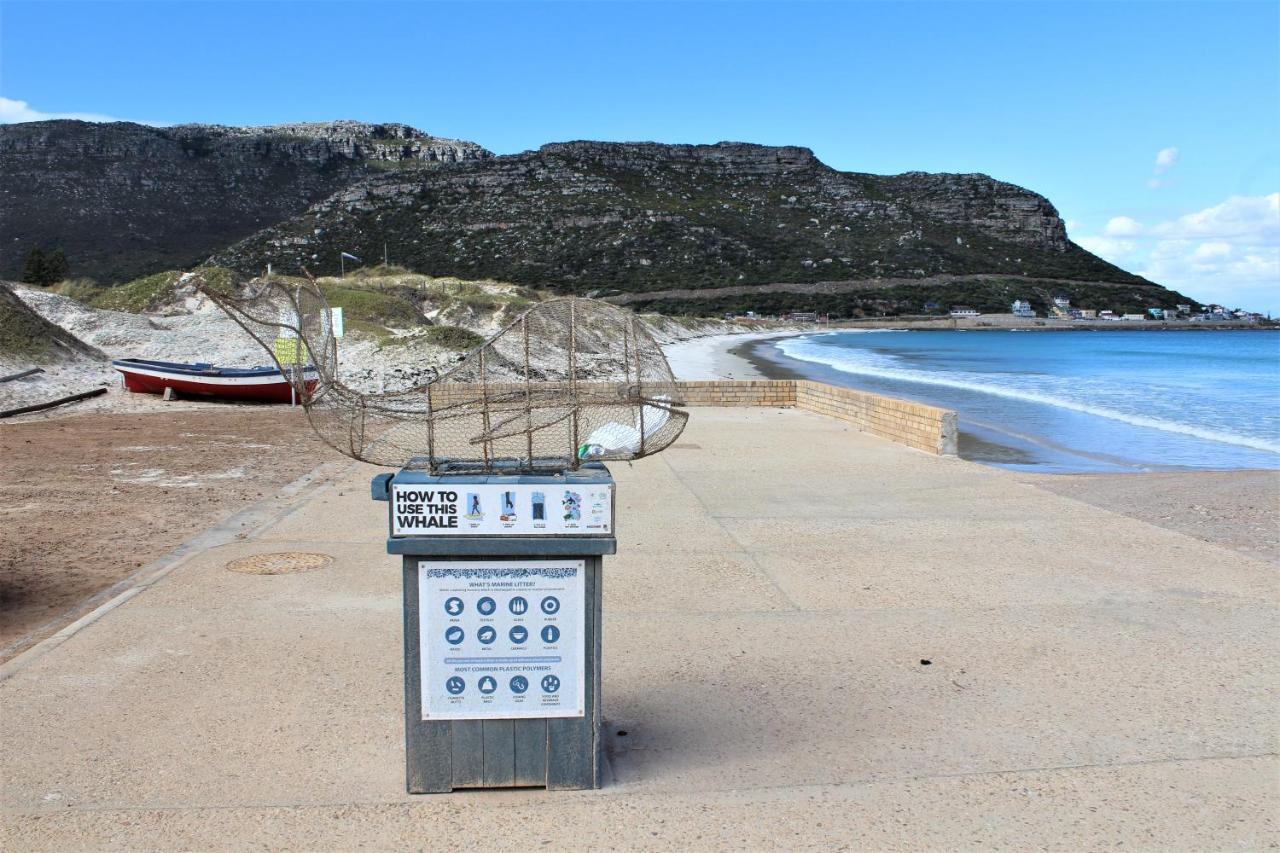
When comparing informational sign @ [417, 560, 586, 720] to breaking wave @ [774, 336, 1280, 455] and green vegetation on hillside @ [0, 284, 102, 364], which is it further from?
green vegetation on hillside @ [0, 284, 102, 364]

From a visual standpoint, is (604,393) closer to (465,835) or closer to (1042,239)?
(465,835)

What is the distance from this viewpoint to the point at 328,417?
4.14m

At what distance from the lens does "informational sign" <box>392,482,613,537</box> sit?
11.0ft

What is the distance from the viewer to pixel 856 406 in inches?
601

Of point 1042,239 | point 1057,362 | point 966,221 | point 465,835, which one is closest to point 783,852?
point 465,835

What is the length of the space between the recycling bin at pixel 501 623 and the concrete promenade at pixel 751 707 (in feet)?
0.50

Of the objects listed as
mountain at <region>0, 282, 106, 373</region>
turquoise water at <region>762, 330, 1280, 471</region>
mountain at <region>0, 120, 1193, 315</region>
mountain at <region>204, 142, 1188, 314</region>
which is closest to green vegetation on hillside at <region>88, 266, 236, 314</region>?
mountain at <region>0, 282, 106, 373</region>

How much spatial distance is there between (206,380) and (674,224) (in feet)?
263

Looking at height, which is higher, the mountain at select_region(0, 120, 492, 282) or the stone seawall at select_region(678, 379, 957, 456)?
the mountain at select_region(0, 120, 492, 282)

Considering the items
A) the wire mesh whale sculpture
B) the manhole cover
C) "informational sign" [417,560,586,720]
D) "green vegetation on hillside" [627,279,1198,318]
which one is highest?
"green vegetation on hillside" [627,279,1198,318]

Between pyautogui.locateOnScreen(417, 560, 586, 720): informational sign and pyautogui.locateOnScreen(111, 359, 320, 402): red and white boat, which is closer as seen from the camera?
pyautogui.locateOnScreen(417, 560, 586, 720): informational sign

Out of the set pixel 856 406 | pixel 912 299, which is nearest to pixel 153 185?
pixel 912 299

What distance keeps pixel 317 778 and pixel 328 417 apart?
1365 mm

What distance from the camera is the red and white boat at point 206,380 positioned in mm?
19828
